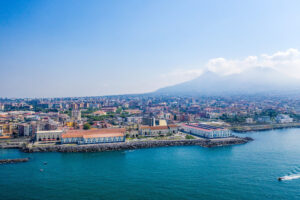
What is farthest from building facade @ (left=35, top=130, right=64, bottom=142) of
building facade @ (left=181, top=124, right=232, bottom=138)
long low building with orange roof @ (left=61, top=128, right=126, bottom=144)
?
building facade @ (left=181, top=124, right=232, bottom=138)

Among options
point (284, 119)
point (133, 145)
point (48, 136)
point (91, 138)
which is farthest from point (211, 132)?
point (284, 119)

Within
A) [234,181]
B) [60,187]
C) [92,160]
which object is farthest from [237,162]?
[60,187]

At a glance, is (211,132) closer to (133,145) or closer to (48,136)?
(133,145)

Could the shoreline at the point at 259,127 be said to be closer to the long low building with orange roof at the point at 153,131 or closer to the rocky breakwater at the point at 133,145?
the rocky breakwater at the point at 133,145

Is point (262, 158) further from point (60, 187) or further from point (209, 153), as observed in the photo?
point (60, 187)

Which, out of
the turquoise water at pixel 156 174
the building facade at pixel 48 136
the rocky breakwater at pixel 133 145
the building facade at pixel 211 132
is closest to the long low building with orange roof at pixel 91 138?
the rocky breakwater at pixel 133 145
